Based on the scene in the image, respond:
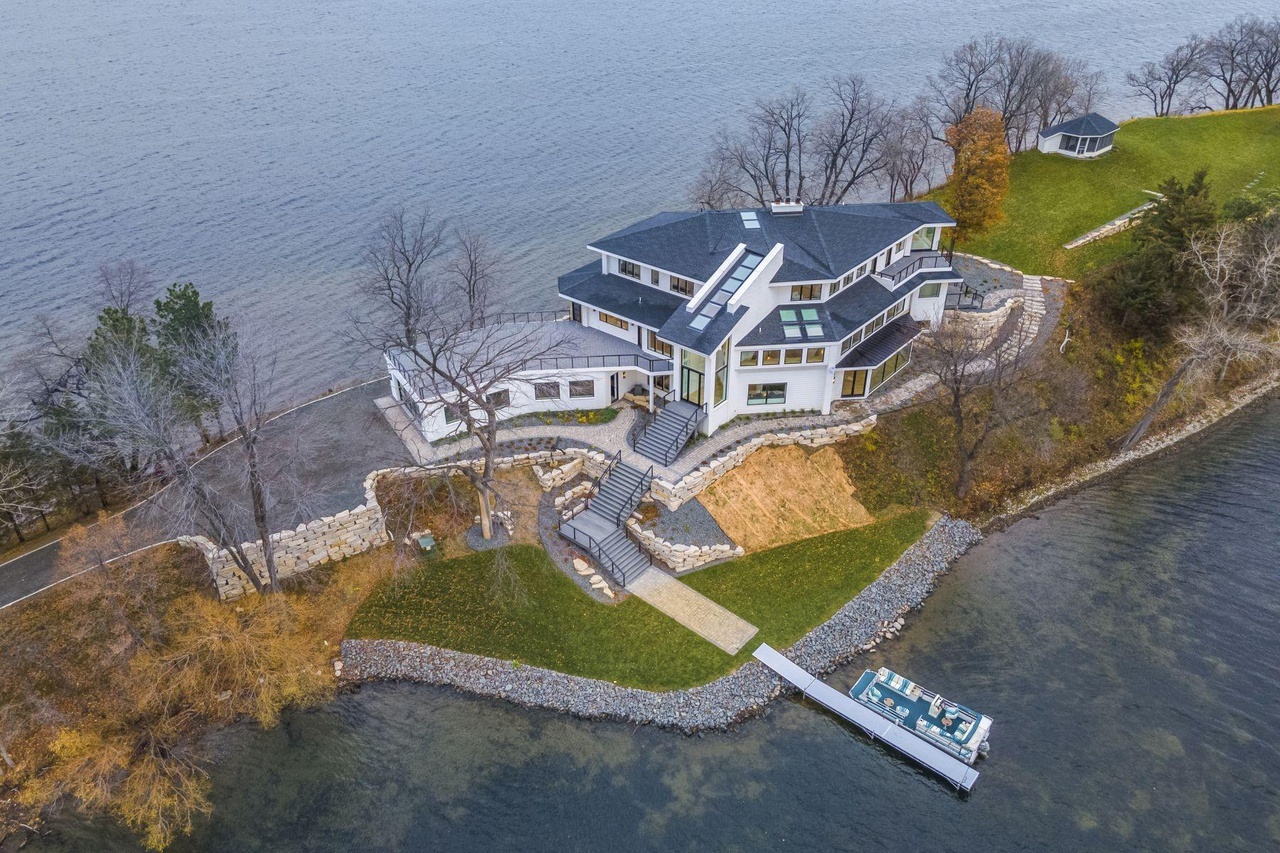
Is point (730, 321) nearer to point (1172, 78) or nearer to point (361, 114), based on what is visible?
point (1172, 78)

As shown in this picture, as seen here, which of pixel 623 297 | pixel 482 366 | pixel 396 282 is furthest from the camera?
pixel 396 282

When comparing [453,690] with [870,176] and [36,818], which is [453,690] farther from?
[870,176]

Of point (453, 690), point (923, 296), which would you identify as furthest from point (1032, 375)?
point (453, 690)

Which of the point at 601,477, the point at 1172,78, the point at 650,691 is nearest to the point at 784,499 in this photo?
the point at 601,477

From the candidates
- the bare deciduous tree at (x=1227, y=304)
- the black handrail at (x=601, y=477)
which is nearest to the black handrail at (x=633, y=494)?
the black handrail at (x=601, y=477)

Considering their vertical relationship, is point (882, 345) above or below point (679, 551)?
above

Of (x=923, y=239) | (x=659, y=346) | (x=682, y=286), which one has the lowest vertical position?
(x=659, y=346)
